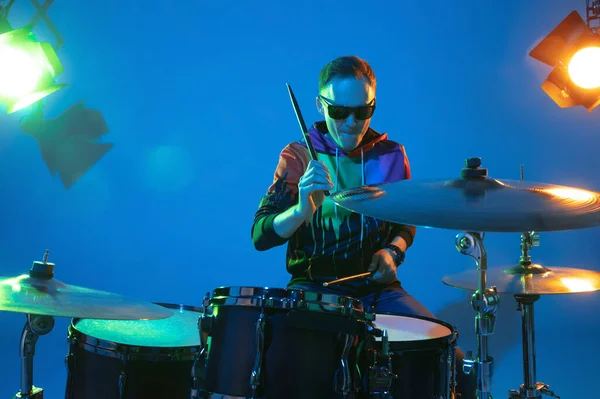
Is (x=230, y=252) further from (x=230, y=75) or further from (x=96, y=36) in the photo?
(x=96, y=36)

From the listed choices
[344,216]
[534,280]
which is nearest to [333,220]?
[344,216]

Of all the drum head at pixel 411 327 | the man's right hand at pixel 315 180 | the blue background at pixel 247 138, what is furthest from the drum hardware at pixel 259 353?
the blue background at pixel 247 138

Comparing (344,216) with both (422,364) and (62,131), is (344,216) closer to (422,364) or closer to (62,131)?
(422,364)

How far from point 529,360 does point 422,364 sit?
36.5 inches

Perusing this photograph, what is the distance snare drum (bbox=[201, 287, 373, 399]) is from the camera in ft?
4.98

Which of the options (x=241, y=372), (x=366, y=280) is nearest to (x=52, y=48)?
(x=366, y=280)

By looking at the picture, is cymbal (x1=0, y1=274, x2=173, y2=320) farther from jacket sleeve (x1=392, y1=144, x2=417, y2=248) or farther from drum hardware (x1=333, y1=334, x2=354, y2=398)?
jacket sleeve (x1=392, y1=144, x2=417, y2=248)

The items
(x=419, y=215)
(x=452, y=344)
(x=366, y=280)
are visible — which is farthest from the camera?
(x=366, y=280)

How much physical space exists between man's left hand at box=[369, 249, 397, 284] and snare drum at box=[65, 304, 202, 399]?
606 millimetres

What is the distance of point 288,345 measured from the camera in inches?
60.2

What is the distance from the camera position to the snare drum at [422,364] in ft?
5.43

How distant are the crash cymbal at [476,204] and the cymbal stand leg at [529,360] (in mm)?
843

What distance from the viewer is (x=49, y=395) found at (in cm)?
308

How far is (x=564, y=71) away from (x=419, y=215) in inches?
69.8
